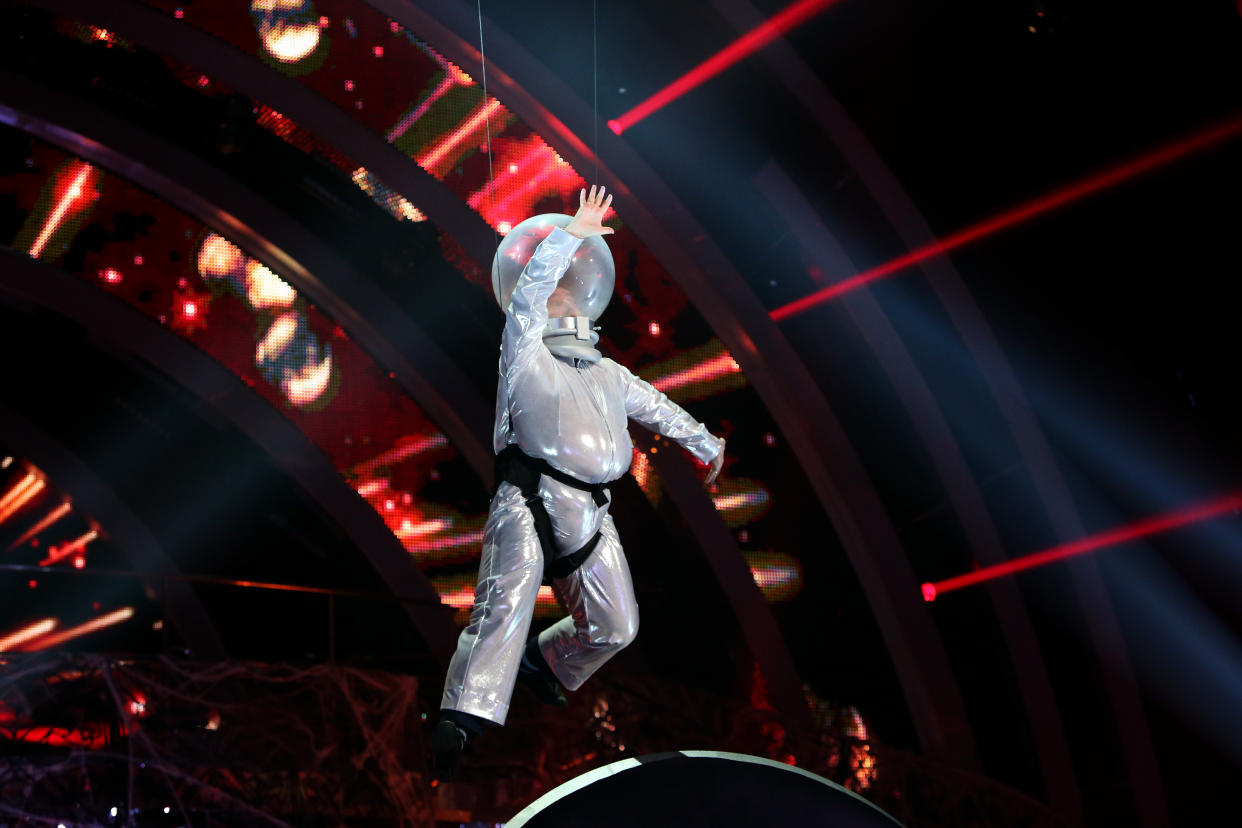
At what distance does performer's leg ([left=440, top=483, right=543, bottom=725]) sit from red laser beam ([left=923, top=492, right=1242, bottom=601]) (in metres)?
6.07

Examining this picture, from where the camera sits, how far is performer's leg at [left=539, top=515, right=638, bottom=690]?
357cm

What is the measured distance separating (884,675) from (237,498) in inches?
278

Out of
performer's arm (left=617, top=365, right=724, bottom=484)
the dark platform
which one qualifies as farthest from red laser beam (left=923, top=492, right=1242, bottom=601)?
the dark platform

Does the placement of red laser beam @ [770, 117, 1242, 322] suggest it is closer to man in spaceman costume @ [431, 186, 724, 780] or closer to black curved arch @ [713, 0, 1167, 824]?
black curved arch @ [713, 0, 1167, 824]

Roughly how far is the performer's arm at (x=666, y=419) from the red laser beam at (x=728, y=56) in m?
4.22

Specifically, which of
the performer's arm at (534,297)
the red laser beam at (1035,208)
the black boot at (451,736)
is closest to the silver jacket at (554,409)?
the performer's arm at (534,297)

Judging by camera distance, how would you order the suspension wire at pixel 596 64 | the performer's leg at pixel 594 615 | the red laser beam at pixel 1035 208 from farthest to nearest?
the suspension wire at pixel 596 64 → the red laser beam at pixel 1035 208 → the performer's leg at pixel 594 615

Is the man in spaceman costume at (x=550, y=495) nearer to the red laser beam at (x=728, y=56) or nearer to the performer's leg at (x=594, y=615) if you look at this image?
the performer's leg at (x=594, y=615)

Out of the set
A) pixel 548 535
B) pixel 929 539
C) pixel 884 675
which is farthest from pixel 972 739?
pixel 548 535

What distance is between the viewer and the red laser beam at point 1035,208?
265 inches

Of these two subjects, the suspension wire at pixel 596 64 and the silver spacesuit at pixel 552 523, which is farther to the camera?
the suspension wire at pixel 596 64

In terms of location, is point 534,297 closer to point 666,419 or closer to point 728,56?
point 666,419

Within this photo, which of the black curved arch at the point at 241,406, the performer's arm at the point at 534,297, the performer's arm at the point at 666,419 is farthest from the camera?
the black curved arch at the point at 241,406

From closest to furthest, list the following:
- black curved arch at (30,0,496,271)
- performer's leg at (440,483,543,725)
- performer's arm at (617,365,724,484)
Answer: performer's leg at (440,483,543,725), performer's arm at (617,365,724,484), black curved arch at (30,0,496,271)
